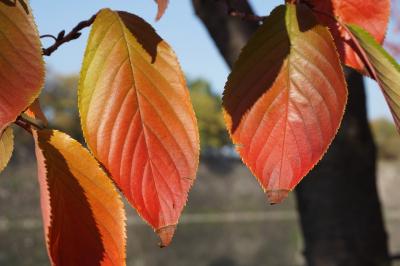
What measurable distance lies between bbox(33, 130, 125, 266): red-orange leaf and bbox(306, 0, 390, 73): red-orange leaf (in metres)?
0.17

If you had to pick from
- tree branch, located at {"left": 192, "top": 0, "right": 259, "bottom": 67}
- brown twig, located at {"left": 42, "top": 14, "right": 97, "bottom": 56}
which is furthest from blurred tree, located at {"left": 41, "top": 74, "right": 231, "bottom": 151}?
brown twig, located at {"left": 42, "top": 14, "right": 97, "bottom": 56}

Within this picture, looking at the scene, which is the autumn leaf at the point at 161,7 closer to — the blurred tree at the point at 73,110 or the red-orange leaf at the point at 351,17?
the red-orange leaf at the point at 351,17

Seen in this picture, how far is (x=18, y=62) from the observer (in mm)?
278

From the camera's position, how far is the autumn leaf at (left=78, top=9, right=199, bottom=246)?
0.97 feet

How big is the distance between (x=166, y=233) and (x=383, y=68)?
15 centimetres

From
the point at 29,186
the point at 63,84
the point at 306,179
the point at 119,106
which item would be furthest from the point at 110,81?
the point at 63,84

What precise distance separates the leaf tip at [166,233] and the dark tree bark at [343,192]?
97 centimetres

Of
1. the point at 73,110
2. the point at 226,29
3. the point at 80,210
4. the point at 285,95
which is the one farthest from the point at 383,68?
the point at 73,110

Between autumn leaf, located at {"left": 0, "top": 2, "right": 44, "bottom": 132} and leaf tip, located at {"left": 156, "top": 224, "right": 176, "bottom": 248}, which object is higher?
autumn leaf, located at {"left": 0, "top": 2, "right": 44, "bottom": 132}

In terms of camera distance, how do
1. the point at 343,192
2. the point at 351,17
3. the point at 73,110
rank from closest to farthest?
the point at 351,17 < the point at 343,192 < the point at 73,110

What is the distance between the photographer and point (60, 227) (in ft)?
1.00

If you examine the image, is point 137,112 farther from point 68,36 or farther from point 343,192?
point 343,192

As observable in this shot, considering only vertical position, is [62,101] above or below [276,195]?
below

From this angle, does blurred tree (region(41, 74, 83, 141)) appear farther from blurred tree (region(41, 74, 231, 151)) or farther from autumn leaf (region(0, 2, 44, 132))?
autumn leaf (region(0, 2, 44, 132))
